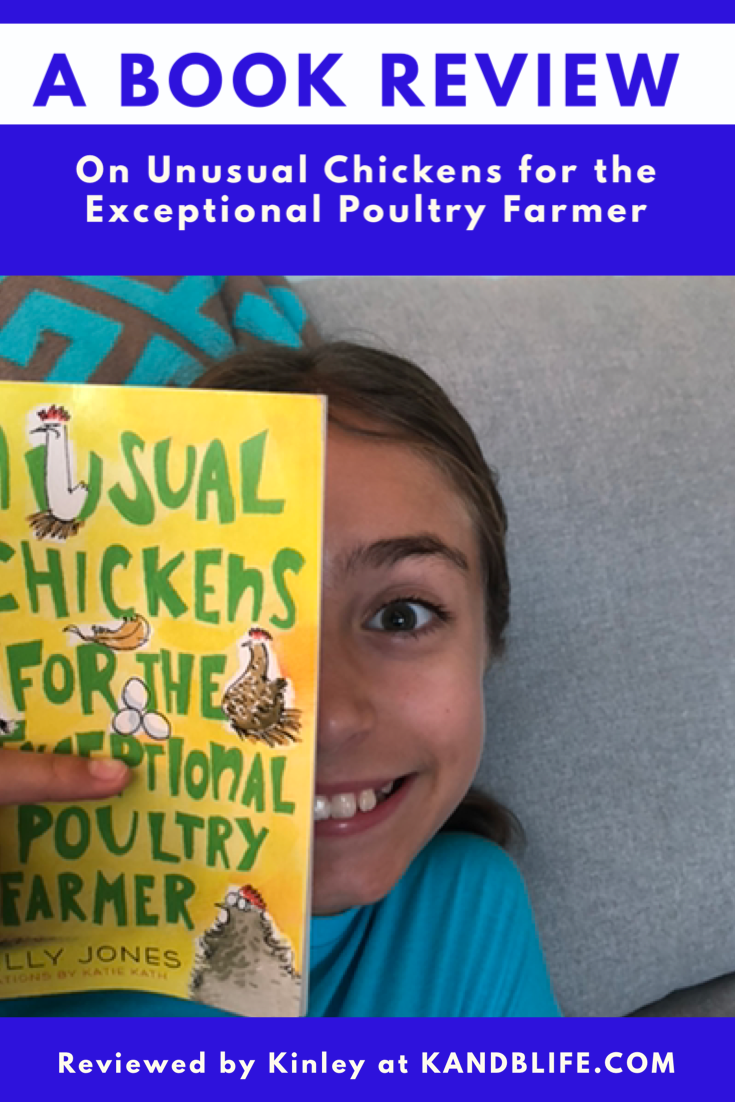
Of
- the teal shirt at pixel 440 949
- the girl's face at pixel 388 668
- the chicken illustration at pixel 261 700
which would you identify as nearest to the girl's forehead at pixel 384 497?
the girl's face at pixel 388 668

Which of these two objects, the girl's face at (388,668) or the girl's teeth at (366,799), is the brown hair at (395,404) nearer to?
the girl's face at (388,668)

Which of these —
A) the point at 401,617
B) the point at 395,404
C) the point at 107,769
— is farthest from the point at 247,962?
the point at 395,404

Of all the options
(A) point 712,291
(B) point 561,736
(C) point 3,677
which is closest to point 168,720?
(C) point 3,677

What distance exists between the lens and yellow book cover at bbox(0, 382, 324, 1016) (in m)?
0.53

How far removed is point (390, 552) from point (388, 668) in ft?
0.30

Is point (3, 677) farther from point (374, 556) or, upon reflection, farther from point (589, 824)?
point (589, 824)

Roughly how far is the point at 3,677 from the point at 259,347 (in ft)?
1.52

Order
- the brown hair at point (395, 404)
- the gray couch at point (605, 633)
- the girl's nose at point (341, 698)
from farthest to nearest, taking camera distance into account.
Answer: the gray couch at point (605, 633), the brown hair at point (395, 404), the girl's nose at point (341, 698)

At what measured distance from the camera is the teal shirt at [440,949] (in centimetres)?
85

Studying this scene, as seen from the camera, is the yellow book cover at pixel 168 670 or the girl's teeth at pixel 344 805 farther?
the girl's teeth at pixel 344 805

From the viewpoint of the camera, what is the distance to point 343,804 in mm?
750

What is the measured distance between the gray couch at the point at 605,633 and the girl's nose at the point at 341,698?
318 millimetres

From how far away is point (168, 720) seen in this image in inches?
22.8

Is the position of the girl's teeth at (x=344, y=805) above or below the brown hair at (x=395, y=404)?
below
